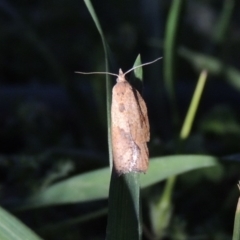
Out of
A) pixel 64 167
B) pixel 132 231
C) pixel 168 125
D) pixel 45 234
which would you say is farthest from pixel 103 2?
pixel 132 231

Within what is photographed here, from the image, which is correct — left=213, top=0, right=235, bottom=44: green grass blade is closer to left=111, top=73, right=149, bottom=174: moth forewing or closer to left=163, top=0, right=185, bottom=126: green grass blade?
left=163, top=0, right=185, bottom=126: green grass blade

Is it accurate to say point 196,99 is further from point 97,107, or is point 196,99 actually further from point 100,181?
point 97,107

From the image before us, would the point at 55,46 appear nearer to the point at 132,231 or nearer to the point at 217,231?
the point at 217,231

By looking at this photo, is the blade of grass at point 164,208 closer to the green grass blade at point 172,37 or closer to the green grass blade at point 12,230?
the green grass blade at point 172,37

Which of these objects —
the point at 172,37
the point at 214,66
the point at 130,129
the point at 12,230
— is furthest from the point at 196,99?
the point at 214,66

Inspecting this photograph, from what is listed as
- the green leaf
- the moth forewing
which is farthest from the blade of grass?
the moth forewing

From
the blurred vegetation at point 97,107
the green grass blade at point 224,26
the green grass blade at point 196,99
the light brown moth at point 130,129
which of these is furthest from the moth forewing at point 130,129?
the green grass blade at point 224,26
